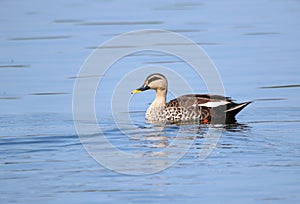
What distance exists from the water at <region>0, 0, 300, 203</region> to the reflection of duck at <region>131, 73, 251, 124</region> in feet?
0.94

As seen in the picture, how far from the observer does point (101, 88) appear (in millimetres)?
16844

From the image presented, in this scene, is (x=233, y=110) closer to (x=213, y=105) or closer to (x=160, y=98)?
(x=213, y=105)

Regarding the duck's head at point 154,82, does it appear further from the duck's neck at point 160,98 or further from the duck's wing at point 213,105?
the duck's wing at point 213,105

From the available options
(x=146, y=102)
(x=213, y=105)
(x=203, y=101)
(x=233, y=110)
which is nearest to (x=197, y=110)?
(x=203, y=101)

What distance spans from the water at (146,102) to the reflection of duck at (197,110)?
0.94ft

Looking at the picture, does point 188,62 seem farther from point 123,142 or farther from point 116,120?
point 123,142

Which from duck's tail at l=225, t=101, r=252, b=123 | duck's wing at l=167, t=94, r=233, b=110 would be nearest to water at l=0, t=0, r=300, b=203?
duck's tail at l=225, t=101, r=252, b=123

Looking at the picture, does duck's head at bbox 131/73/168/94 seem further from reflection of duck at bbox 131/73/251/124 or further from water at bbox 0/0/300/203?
water at bbox 0/0/300/203

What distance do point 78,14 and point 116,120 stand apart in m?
12.9

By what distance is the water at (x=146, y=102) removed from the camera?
32.1 feet

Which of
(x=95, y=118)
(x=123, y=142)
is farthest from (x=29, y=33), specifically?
(x=123, y=142)

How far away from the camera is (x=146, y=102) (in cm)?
1620

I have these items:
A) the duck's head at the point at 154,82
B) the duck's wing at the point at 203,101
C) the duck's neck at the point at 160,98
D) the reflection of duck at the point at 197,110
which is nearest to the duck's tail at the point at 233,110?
the reflection of duck at the point at 197,110

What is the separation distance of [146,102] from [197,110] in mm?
1904
